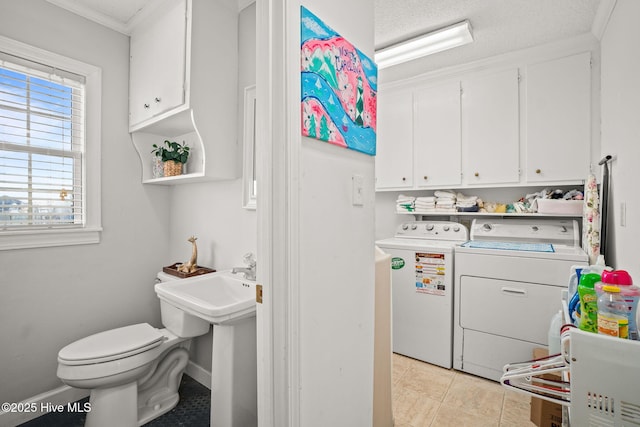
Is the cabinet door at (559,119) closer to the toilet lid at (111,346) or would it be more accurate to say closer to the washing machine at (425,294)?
the washing machine at (425,294)

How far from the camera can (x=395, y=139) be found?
3.22 meters

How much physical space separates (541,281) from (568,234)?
609 millimetres

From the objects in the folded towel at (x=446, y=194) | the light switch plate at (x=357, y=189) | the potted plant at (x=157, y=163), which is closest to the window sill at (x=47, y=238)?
the potted plant at (x=157, y=163)

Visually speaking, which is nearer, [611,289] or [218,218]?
[611,289]

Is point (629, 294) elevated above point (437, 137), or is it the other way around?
point (437, 137)

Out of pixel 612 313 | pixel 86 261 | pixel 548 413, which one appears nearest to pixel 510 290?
pixel 548 413

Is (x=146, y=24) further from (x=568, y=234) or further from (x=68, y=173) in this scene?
(x=568, y=234)

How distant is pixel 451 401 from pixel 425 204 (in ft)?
5.50

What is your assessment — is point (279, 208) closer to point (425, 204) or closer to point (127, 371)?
point (127, 371)

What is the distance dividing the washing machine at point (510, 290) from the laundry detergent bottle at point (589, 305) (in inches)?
49.5

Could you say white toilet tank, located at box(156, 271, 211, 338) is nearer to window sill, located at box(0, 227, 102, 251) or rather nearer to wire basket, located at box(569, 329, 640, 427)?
window sill, located at box(0, 227, 102, 251)

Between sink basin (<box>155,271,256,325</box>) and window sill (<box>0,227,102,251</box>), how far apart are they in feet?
2.87

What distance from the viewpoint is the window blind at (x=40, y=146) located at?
1915 millimetres

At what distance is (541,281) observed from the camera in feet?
7.04
